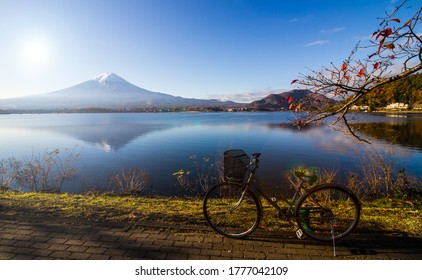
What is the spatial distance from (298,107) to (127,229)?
11.2 ft

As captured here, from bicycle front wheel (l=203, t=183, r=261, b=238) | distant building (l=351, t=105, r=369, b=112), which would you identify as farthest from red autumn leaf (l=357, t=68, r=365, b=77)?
bicycle front wheel (l=203, t=183, r=261, b=238)

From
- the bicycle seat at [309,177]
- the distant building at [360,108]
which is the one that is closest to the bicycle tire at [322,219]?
the bicycle seat at [309,177]

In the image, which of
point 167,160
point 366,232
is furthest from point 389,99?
point 167,160

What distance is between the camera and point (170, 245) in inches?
134

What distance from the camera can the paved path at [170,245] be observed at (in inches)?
126

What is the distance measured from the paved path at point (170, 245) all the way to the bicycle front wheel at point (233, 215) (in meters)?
0.17

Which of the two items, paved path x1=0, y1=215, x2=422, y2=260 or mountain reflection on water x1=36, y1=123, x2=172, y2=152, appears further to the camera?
mountain reflection on water x1=36, y1=123, x2=172, y2=152

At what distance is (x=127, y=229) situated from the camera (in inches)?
153

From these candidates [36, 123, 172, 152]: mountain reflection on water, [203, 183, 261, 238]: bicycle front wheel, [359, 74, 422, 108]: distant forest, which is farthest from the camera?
[36, 123, 172, 152]: mountain reflection on water

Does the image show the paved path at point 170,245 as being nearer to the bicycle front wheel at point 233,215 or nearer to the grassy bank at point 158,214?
the bicycle front wheel at point 233,215

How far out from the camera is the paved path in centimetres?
320

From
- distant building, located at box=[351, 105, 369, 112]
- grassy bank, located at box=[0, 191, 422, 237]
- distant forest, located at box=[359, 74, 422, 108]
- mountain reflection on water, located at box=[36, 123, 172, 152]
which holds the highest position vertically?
distant forest, located at box=[359, 74, 422, 108]

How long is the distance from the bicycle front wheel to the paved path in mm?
165

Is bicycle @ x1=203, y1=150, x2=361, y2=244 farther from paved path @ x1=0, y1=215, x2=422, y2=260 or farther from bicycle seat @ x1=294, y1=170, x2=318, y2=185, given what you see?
paved path @ x1=0, y1=215, x2=422, y2=260
